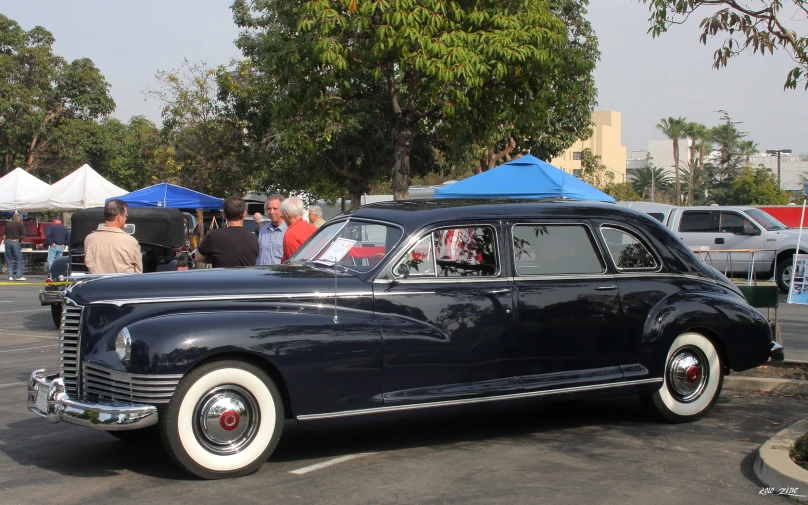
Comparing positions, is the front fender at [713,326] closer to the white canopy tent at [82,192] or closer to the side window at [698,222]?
the side window at [698,222]

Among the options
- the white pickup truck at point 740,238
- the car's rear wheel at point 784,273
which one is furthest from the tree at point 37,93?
the car's rear wheel at point 784,273

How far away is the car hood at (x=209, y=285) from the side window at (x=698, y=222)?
16493mm

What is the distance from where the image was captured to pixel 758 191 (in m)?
50.3

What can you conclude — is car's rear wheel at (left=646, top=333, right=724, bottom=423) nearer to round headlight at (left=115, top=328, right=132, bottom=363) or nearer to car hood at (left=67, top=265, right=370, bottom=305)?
car hood at (left=67, top=265, right=370, bottom=305)

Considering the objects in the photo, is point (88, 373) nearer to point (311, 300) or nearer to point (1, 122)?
point (311, 300)

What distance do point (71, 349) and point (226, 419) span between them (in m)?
1.13

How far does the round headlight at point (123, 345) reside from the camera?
4.91 meters

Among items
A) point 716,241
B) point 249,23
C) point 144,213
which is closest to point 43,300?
point 144,213

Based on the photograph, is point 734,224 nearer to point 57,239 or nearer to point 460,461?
point 460,461

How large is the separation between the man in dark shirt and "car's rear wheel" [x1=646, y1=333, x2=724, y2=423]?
158 inches

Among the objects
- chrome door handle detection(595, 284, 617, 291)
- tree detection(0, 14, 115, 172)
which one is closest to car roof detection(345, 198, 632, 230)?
chrome door handle detection(595, 284, 617, 291)

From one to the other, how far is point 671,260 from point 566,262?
103cm

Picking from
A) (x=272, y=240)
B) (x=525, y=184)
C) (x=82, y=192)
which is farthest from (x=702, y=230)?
(x=82, y=192)

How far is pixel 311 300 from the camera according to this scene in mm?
5398
